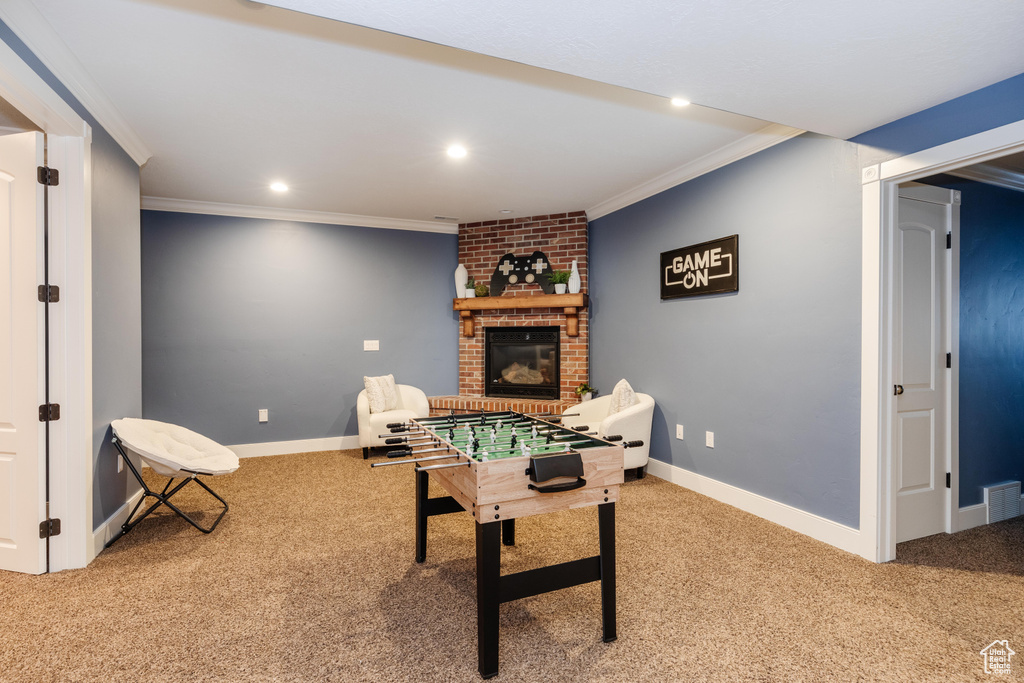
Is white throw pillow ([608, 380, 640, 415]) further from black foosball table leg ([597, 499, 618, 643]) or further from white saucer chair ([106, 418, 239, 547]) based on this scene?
white saucer chair ([106, 418, 239, 547])

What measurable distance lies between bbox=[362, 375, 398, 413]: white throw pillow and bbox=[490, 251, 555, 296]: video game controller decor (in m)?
1.47

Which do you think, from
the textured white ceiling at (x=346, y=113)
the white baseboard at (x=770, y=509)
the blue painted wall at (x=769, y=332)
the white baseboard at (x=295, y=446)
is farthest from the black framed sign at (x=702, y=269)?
the white baseboard at (x=295, y=446)

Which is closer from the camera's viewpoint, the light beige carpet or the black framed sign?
the light beige carpet

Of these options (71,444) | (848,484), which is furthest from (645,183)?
(71,444)

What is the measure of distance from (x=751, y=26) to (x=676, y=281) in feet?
7.70

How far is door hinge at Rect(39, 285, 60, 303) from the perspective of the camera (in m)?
2.52

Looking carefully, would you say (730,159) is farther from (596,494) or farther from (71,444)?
(71,444)

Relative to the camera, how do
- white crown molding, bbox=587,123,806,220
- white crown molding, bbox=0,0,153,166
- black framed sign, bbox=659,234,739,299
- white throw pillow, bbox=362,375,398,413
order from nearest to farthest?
white crown molding, bbox=0,0,153,166
white crown molding, bbox=587,123,806,220
black framed sign, bbox=659,234,739,299
white throw pillow, bbox=362,375,398,413

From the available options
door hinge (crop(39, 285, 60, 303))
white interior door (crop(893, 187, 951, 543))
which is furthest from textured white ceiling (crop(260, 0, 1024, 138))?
door hinge (crop(39, 285, 60, 303))

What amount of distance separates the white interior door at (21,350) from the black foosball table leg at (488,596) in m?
2.36

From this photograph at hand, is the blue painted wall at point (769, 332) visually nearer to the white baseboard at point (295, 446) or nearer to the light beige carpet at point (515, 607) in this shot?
the light beige carpet at point (515, 607)

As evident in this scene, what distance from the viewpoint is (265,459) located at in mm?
5016

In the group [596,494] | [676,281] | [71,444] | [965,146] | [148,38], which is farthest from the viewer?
→ [676,281]

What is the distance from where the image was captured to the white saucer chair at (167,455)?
2.94 m
